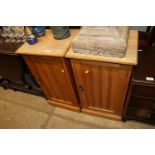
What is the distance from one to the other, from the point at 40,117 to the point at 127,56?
1416 mm

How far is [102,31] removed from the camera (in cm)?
109

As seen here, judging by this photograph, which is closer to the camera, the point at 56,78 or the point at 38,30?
the point at 38,30

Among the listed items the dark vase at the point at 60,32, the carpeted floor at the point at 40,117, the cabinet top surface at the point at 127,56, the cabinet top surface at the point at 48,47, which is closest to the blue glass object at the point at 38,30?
the cabinet top surface at the point at 48,47

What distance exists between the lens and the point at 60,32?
1.26 m

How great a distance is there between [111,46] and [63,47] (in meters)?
0.42

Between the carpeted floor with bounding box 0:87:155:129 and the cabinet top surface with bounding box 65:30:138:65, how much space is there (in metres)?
0.97

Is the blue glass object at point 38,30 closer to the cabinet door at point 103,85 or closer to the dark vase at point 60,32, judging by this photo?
the dark vase at point 60,32

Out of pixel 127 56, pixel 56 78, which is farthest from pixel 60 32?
pixel 127 56

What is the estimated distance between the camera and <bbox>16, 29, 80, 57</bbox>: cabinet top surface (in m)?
1.19

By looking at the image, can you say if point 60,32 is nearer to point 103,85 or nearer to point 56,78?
point 56,78

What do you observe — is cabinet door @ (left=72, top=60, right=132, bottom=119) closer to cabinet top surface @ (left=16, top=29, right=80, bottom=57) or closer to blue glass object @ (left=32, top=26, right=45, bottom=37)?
cabinet top surface @ (left=16, top=29, right=80, bottom=57)

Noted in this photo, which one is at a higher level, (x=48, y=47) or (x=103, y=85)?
(x=48, y=47)
